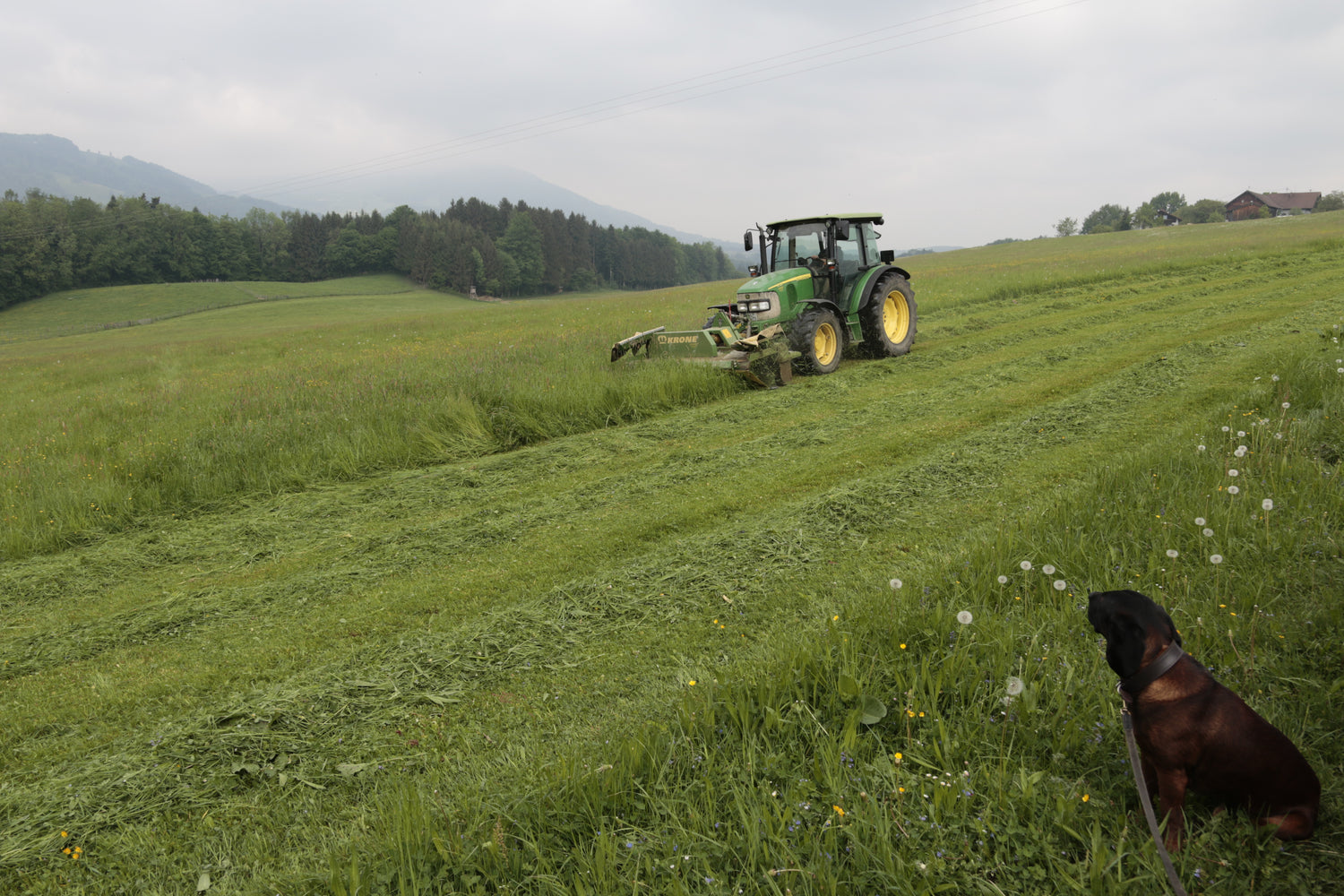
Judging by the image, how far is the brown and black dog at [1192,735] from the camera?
1.94 m

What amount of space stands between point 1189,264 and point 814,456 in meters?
21.0

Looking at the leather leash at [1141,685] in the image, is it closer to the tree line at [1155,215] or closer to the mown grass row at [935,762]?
the mown grass row at [935,762]

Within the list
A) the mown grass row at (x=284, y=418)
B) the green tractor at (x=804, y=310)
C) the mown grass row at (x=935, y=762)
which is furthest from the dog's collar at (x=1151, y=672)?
the green tractor at (x=804, y=310)

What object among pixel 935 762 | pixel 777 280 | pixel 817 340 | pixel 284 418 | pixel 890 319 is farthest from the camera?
pixel 890 319

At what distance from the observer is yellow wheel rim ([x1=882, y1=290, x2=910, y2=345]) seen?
497 inches

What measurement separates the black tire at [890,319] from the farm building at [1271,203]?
104095mm

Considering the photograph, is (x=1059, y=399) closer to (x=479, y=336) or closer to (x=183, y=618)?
(x=183, y=618)

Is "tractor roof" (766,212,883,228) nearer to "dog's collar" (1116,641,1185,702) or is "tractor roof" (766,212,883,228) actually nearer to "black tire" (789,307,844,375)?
"black tire" (789,307,844,375)

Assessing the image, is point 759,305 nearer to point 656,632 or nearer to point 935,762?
point 656,632

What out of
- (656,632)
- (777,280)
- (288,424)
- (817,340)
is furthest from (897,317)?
(656,632)

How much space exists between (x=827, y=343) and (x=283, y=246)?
83939mm

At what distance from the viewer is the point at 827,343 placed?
11109 millimetres

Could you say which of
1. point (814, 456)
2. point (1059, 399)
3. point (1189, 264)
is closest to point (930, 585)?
point (814, 456)

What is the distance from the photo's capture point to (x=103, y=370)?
19719mm
